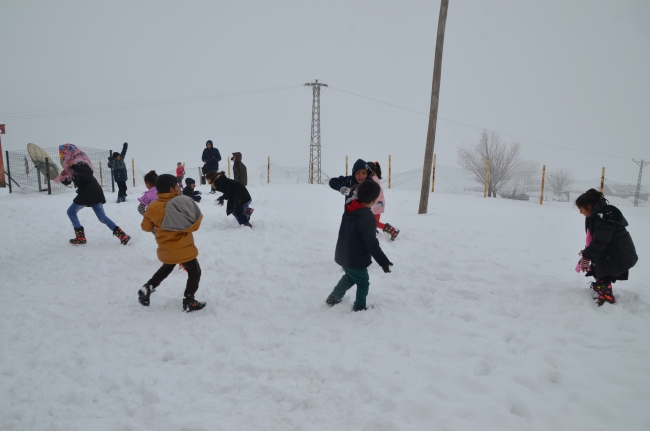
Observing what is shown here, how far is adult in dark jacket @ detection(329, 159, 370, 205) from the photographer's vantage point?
5714mm

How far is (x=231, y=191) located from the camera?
8.40 m

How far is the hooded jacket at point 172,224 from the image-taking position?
4312mm

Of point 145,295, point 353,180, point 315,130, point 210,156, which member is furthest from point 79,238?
point 315,130

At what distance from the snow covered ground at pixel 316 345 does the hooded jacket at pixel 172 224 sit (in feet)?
2.47

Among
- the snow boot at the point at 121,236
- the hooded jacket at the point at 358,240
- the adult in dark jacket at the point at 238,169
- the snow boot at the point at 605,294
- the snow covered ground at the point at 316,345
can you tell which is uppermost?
the adult in dark jacket at the point at 238,169

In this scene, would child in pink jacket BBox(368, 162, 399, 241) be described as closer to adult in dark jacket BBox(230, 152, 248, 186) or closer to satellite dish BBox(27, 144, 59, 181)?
adult in dark jacket BBox(230, 152, 248, 186)

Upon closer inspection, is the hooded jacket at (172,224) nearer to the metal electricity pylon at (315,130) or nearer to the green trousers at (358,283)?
the green trousers at (358,283)

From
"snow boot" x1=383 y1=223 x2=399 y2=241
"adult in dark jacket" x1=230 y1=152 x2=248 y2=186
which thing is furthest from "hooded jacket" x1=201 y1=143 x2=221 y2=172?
"snow boot" x1=383 y1=223 x2=399 y2=241

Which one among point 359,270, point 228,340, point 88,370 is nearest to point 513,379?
point 359,270

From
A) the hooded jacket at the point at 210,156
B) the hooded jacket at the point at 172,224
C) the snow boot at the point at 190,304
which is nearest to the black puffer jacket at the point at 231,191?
the hooded jacket at the point at 172,224

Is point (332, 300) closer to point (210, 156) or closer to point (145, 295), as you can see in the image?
point (145, 295)

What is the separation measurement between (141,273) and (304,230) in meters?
3.79

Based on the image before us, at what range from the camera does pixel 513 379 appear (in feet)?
10.1

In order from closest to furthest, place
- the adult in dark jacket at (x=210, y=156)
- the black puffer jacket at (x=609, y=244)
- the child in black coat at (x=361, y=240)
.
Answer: the child in black coat at (x=361, y=240) < the black puffer jacket at (x=609, y=244) < the adult in dark jacket at (x=210, y=156)
